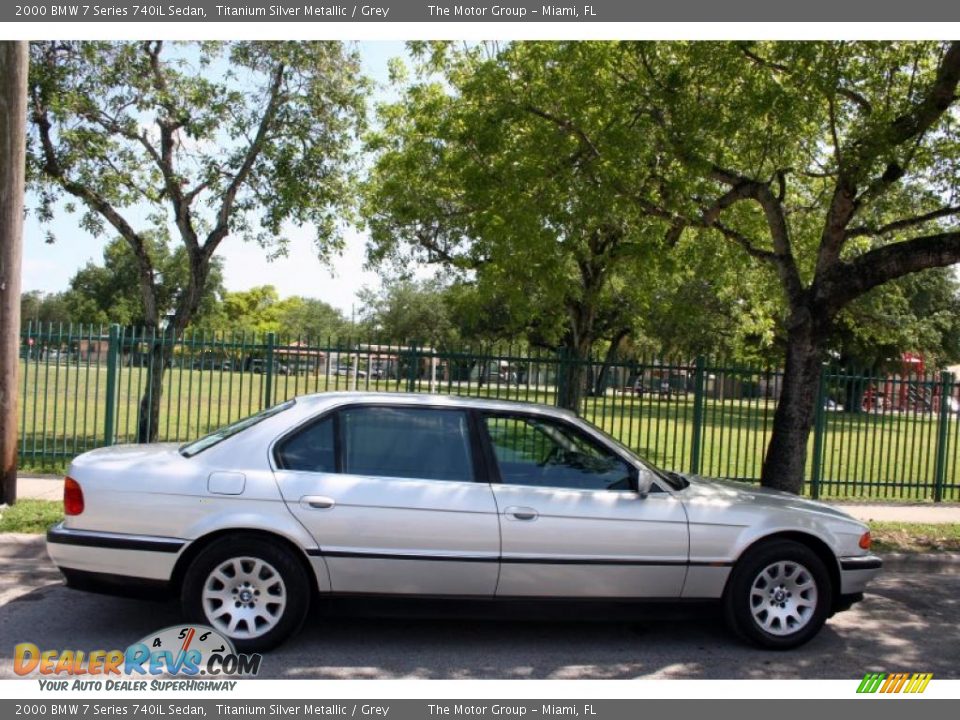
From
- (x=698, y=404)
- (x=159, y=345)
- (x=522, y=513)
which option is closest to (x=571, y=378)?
(x=698, y=404)

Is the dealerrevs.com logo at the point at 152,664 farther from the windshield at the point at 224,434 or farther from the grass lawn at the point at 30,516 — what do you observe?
the grass lawn at the point at 30,516

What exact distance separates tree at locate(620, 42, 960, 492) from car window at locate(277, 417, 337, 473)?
556cm

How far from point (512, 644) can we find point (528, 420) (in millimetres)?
1456

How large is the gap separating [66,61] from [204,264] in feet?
11.9

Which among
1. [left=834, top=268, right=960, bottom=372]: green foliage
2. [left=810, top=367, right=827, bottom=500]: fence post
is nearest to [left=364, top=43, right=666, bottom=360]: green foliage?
[left=810, top=367, right=827, bottom=500]: fence post

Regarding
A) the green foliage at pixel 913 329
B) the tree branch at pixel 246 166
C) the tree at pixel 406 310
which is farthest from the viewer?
the tree at pixel 406 310

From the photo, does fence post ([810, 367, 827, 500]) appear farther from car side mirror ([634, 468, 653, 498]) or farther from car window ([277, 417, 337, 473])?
car window ([277, 417, 337, 473])

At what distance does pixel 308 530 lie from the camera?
4906 mm

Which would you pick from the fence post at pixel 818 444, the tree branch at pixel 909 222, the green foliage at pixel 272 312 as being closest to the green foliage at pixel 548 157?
the tree branch at pixel 909 222

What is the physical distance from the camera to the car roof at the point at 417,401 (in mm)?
5316

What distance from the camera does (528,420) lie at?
5457 mm

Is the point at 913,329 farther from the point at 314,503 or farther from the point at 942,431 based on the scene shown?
the point at 314,503

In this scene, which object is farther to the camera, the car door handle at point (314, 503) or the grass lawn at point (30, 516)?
the grass lawn at point (30, 516)

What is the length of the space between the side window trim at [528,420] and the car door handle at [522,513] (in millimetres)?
210
